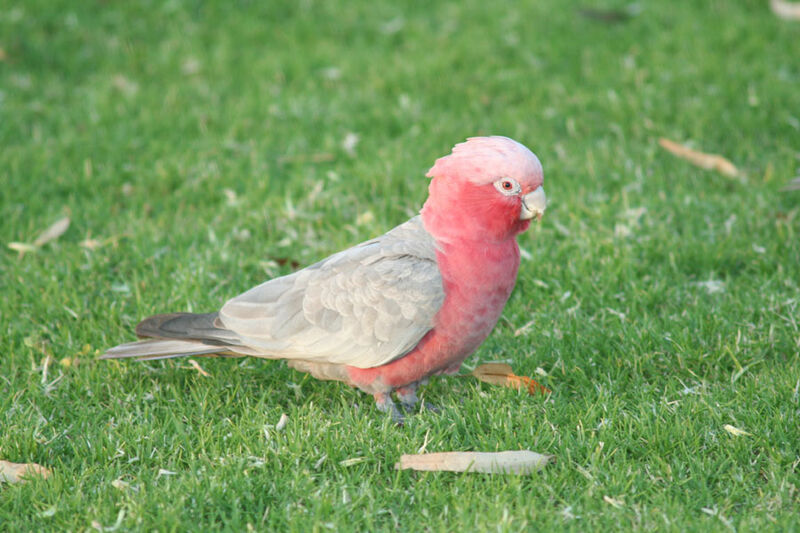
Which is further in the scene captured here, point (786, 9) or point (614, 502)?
point (786, 9)

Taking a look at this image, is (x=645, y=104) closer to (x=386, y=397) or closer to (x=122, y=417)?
(x=386, y=397)

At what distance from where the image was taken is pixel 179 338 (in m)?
3.41

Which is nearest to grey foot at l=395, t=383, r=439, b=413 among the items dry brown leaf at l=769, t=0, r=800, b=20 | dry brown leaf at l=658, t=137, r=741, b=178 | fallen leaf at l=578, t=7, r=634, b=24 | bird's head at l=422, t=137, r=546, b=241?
bird's head at l=422, t=137, r=546, b=241

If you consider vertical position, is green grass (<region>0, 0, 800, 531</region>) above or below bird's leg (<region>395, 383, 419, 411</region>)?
above

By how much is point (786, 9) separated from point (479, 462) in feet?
17.3

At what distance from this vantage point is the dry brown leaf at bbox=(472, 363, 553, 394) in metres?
3.47

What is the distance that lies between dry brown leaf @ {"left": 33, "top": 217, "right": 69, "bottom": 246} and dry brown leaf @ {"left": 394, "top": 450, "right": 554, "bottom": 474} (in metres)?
2.67

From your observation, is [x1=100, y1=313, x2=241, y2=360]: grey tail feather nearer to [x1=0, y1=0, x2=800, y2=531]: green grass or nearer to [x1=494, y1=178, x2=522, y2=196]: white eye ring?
[x1=0, y1=0, x2=800, y2=531]: green grass

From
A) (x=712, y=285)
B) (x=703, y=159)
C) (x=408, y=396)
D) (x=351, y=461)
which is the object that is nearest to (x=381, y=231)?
(x=408, y=396)

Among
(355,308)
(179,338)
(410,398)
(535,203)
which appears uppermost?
(535,203)

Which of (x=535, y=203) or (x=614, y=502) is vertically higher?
(x=535, y=203)

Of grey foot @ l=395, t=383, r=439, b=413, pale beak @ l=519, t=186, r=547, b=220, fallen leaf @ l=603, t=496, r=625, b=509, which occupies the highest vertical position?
pale beak @ l=519, t=186, r=547, b=220

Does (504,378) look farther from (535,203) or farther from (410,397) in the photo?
(535,203)

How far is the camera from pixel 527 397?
3.41m
